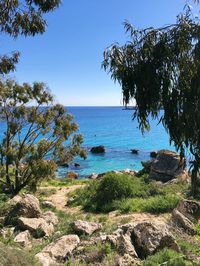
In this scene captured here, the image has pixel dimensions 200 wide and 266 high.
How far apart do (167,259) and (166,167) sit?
14.6 metres

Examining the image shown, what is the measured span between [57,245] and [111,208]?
6119mm

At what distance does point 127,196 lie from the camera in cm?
1609

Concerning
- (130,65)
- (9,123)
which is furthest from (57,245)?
(9,123)

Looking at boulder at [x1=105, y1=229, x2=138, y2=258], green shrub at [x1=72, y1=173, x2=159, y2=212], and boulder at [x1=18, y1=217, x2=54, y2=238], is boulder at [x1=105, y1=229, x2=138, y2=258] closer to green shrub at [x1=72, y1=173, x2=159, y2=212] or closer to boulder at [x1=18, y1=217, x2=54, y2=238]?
boulder at [x1=18, y1=217, x2=54, y2=238]

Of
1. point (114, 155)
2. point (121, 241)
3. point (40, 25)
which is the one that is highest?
point (40, 25)

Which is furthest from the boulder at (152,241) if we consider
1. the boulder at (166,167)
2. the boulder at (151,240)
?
the boulder at (166,167)

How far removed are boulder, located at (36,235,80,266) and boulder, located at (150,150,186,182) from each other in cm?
1340

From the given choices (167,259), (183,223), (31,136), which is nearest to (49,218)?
(183,223)

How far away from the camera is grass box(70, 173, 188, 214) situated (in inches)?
540

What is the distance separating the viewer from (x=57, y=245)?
8.79 meters

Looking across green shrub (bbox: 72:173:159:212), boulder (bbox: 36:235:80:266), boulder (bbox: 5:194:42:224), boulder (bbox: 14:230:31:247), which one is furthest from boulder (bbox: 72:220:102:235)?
green shrub (bbox: 72:173:159:212)

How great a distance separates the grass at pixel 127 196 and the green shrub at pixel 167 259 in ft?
16.9

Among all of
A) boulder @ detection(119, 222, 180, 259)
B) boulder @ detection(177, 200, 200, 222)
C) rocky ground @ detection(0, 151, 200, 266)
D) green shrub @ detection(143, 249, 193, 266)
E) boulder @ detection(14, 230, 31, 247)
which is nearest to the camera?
green shrub @ detection(143, 249, 193, 266)

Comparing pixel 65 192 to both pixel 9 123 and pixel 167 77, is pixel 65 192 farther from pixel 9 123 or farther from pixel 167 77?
pixel 167 77
